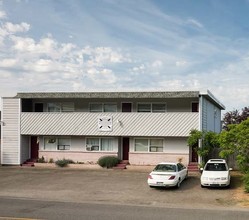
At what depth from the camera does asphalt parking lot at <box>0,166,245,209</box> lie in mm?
18219

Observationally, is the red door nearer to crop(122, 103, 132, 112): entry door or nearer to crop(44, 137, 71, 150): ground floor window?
crop(44, 137, 71, 150): ground floor window

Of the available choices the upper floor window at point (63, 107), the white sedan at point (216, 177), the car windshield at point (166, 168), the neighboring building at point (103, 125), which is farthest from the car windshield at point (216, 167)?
the upper floor window at point (63, 107)

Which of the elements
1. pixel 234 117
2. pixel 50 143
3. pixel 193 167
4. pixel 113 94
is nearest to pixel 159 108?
pixel 113 94

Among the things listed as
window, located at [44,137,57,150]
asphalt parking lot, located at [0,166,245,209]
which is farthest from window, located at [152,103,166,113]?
window, located at [44,137,57,150]

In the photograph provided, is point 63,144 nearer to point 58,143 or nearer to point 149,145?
point 58,143

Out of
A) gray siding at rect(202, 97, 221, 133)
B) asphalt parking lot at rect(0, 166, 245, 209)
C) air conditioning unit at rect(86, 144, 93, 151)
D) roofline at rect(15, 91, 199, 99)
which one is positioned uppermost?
roofline at rect(15, 91, 199, 99)

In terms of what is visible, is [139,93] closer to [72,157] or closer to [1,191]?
[72,157]

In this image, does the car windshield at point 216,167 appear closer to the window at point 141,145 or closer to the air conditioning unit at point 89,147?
the window at point 141,145

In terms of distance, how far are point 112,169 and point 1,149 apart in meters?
9.75

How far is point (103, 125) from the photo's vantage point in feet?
103

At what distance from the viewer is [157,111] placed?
31.9 m

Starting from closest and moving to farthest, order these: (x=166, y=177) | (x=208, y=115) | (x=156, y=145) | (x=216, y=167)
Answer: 1. (x=166, y=177)
2. (x=216, y=167)
3. (x=156, y=145)
4. (x=208, y=115)

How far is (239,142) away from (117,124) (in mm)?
12441

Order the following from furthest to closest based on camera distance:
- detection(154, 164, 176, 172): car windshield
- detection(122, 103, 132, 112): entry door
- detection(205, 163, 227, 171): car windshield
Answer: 1. detection(122, 103, 132, 112): entry door
2. detection(205, 163, 227, 171): car windshield
3. detection(154, 164, 176, 172): car windshield
